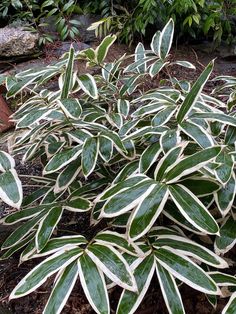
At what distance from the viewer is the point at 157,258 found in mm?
924

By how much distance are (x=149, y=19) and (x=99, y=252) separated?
2.17m

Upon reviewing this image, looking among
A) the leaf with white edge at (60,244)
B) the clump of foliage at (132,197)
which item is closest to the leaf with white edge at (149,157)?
the clump of foliage at (132,197)

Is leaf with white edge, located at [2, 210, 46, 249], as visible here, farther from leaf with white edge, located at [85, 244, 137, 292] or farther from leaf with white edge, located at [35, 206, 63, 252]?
leaf with white edge, located at [85, 244, 137, 292]

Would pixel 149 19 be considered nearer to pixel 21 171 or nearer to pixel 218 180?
pixel 21 171

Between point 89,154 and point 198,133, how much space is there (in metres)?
0.26

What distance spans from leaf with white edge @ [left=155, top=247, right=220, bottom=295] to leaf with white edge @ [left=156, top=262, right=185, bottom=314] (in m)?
0.01

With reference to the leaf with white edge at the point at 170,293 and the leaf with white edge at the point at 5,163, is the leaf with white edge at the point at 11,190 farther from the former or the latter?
the leaf with white edge at the point at 170,293

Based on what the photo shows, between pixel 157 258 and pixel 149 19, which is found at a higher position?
pixel 157 258

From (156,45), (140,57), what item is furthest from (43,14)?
(156,45)

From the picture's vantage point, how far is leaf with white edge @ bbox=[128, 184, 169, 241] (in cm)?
85

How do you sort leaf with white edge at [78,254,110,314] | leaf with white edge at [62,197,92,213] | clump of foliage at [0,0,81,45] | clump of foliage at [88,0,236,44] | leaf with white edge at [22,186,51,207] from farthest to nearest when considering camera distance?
clump of foliage at [0,0,81,45]
clump of foliage at [88,0,236,44]
leaf with white edge at [22,186,51,207]
leaf with white edge at [62,197,92,213]
leaf with white edge at [78,254,110,314]

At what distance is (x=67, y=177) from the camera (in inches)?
45.7

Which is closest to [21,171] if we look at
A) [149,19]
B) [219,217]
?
[219,217]

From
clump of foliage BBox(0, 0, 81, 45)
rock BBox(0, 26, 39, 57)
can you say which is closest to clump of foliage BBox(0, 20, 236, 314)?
rock BBox(0, 26, 39, 57)
